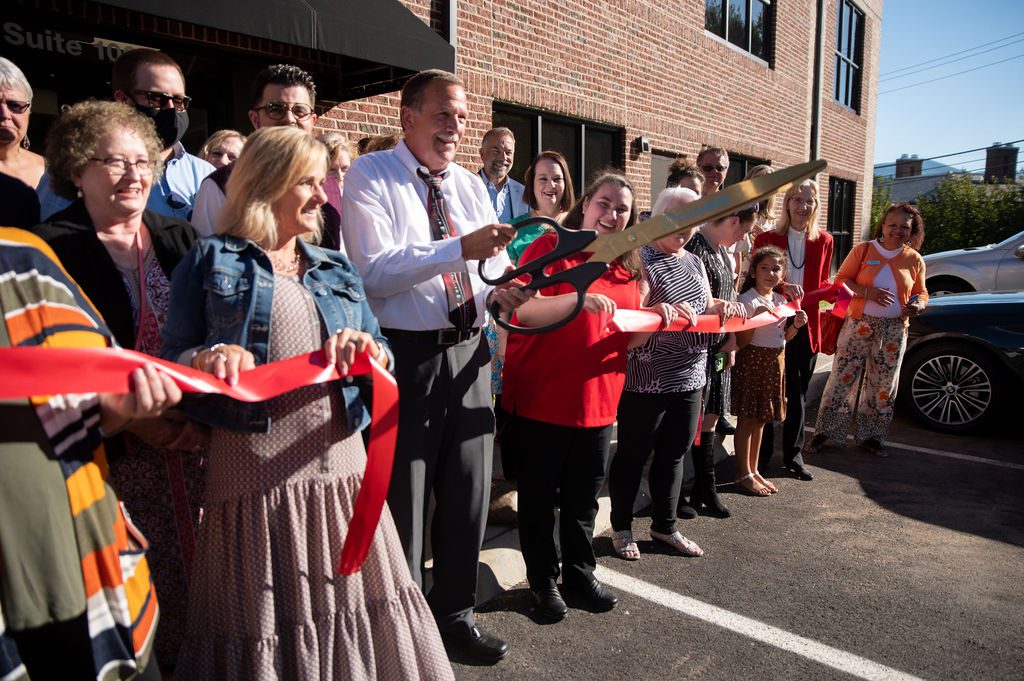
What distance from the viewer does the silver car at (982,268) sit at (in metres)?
10.6

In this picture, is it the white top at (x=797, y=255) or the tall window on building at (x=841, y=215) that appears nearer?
the white top at (x=797, y=255)

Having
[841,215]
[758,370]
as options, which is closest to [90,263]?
[758,370]

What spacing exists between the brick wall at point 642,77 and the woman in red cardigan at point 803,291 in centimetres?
333

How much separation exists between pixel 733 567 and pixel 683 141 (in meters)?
8.29

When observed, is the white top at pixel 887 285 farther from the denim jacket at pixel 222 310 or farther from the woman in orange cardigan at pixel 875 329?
the denim jacket at pixel 222 310

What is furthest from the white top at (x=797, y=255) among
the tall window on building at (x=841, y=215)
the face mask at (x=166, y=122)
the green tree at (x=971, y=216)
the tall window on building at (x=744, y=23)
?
the green tree at (x=971, y=216)

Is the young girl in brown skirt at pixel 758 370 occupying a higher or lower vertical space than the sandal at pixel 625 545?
higher

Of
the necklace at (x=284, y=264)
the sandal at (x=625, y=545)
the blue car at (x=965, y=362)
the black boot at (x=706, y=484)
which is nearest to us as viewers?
the necklace at (x=284, y=264)

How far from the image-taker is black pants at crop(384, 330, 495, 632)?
8.87ft

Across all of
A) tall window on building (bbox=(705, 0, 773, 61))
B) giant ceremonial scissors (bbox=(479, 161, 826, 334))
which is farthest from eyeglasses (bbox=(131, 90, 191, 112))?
tall window on building (bbox=(705, 0, 773, 61))

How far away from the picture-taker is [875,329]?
5766mm

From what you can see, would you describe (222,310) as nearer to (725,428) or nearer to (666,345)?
(666,345)

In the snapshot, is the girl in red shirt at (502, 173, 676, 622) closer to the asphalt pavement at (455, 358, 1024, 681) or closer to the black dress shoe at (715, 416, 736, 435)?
the asphalt pavement at (455, 358, 1024, 681)

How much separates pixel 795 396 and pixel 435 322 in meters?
3.62
